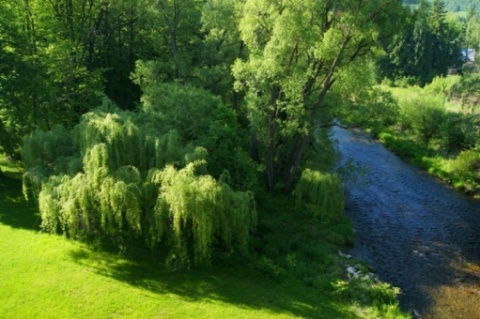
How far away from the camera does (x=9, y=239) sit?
63.0 ft

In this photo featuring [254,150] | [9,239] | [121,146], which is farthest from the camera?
[254,150]

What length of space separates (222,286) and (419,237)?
46.1 feet

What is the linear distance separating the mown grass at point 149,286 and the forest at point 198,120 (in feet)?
1.74

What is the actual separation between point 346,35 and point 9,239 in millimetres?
19483

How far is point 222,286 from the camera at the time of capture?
1781 centimetres

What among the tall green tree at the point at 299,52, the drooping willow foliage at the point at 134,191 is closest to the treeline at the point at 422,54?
the tall green tree at the point at 299,52

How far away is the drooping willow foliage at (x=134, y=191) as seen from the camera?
1659 centimetres

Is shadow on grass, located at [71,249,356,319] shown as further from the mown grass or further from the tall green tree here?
the tall green tree

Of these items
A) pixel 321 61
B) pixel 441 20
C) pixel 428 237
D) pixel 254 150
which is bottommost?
pixel 428 237

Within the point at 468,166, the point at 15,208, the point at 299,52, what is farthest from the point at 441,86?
the point at 15,208

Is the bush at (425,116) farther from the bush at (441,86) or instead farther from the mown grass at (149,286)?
the mown grass at (149,286)

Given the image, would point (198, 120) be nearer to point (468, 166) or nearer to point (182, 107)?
point (182, 107)

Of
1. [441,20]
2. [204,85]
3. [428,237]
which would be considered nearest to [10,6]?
[204,85]

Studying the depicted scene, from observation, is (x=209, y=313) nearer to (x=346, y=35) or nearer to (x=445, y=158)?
(x=346, y=35)
